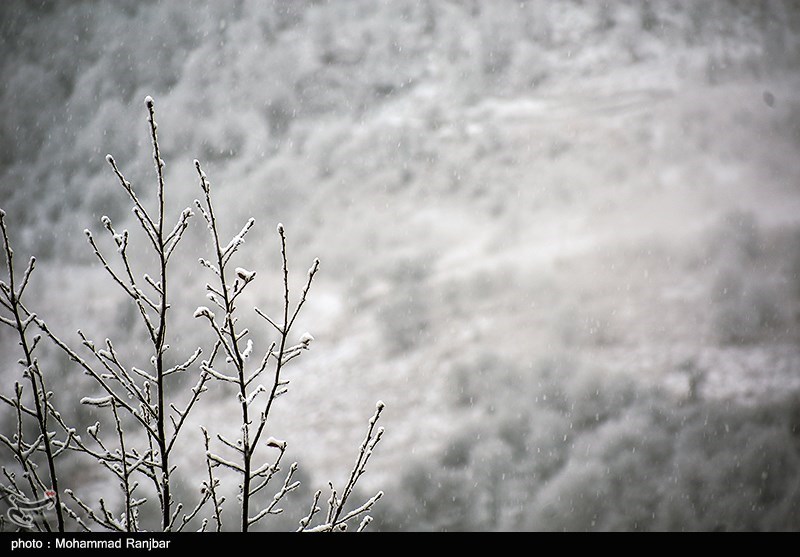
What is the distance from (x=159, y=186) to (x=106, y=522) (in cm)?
186

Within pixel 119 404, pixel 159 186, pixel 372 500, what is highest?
pixel 159 186

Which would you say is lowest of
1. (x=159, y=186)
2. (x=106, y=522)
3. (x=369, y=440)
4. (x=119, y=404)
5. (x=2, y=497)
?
(x=106, y=522)

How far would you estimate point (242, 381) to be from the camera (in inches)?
93.3

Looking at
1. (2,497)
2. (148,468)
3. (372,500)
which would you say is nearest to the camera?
(2,497)
